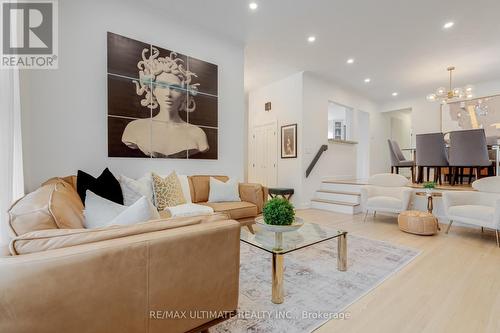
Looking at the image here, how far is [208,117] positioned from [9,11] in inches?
92.3

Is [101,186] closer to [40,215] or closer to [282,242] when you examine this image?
[40,215]

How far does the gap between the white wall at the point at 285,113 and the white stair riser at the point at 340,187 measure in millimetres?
838

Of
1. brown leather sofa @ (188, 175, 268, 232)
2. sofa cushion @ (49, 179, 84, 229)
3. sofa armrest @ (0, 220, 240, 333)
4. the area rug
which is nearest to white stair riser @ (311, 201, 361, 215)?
the area rug

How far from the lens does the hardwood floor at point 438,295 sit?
59.8 inches

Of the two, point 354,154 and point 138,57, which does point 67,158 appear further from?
point 354,154

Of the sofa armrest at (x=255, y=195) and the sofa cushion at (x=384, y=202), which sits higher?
the sofa armrest at (x=255, y=195)

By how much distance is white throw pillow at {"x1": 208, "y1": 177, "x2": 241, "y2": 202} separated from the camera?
10.8ft

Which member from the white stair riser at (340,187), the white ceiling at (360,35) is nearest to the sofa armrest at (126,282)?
the white ceiling at (360,35)

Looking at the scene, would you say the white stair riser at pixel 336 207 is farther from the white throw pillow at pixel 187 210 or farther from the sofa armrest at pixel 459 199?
the white throw pillow at pixel 187 210

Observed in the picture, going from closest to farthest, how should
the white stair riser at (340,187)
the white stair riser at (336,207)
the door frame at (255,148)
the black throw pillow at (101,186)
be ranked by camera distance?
the black throw pillow at (101,186)
the white stair riser at (336,207)
the white stair riser at (340,187)
the door frame at (255,148)

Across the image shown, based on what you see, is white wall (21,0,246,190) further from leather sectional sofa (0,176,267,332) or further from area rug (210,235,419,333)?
area rug (210,235,419,333)

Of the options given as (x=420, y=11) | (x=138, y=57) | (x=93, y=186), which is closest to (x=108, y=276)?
(x=93, y=186)

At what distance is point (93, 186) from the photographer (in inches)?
94.8

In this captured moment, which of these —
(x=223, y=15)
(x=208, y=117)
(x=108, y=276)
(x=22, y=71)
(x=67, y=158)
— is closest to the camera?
(x=108, y=276)
